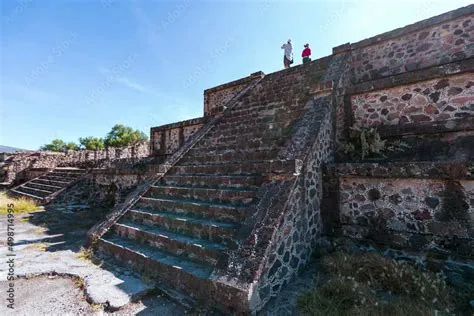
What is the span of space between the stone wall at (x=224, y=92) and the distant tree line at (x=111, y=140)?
36070 mm

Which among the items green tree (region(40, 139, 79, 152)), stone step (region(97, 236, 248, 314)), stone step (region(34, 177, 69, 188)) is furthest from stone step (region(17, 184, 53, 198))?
green tree (region(40, 139, 79, 152))

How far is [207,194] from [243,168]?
918mm

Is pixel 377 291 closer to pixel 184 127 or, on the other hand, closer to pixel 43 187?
pixel 184 127

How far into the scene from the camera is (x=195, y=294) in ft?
10.9

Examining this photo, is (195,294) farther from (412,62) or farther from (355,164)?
(412,62)

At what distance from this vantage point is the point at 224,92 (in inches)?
459

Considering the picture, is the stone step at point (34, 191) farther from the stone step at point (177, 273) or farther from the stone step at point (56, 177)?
the stone step at point (177, 273)

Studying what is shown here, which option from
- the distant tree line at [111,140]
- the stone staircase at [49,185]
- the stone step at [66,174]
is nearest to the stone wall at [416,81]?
the stone staircase at [49,185]

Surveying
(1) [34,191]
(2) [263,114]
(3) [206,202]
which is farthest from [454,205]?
(1) [34,191]

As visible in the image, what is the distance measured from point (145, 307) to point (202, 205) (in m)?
1.92

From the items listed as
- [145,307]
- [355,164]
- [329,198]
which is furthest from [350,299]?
[145,307]

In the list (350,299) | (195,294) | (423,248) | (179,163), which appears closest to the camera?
(350,299)

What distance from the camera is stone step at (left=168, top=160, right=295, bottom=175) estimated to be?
4.02 m

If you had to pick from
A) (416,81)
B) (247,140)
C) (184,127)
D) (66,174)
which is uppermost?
(184,127)
